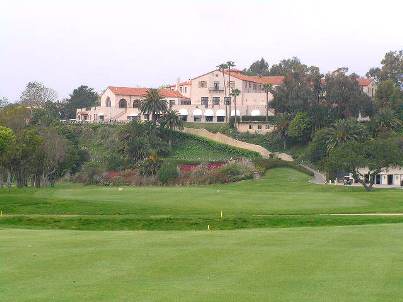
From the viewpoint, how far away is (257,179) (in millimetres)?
108750

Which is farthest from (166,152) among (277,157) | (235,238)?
(235,238)

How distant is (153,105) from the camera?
130250mm

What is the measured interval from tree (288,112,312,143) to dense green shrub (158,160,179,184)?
65.1ft

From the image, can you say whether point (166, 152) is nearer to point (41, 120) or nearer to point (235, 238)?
point (41, 120)

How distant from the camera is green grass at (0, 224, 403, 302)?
17047mm

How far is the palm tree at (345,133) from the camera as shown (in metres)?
108

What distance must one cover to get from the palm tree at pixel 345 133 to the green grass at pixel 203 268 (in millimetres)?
79426

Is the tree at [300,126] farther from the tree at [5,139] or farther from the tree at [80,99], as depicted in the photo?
the tree at [80,99]

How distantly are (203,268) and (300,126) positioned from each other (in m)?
103

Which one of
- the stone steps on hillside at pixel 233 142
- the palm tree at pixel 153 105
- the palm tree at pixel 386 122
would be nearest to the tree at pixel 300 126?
the stone steps on hillside at pixel 233 142

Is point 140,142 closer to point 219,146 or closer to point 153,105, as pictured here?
point 153,105

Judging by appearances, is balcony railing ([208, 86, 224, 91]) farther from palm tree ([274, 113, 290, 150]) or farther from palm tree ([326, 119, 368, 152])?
palm tree ([326, 119, 368, 152])

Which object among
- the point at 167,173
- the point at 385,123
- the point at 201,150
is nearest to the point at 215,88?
the point at 201,150

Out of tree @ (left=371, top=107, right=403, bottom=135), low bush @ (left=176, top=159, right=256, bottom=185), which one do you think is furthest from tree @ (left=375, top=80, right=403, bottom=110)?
low bush @ (left=176, top=159, right=256, bottom=185)
